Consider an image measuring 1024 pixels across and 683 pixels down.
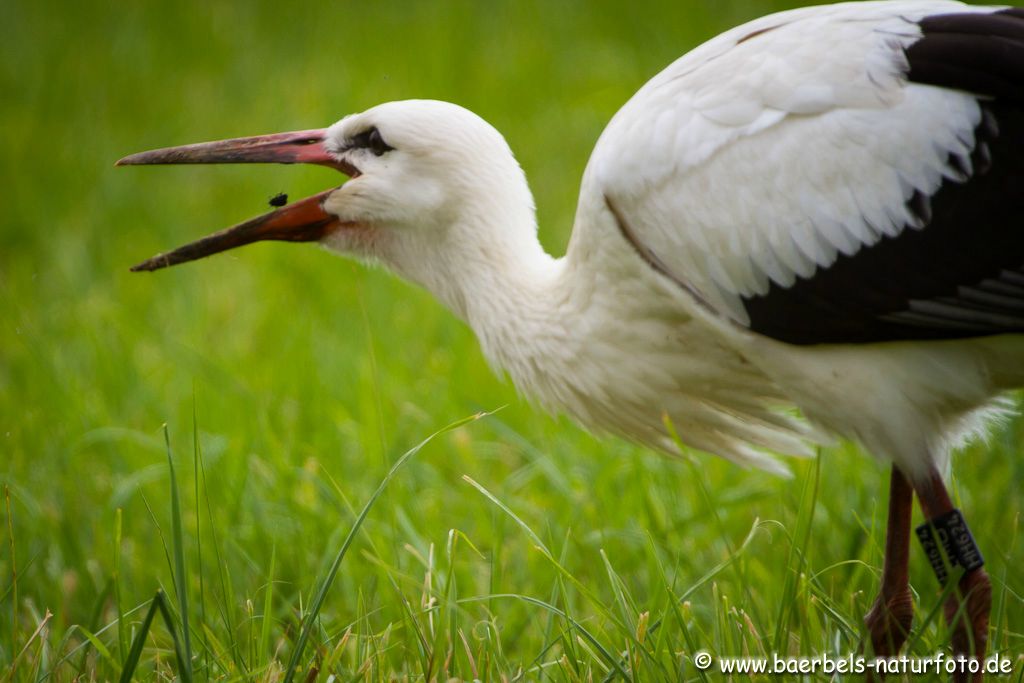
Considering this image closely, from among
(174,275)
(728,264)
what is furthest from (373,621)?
(174,275)

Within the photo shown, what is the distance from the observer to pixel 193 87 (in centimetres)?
952

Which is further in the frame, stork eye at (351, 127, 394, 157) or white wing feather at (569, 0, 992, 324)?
stork eye at (351, 127, 394, 157)

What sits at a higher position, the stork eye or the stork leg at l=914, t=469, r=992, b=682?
the stork eye

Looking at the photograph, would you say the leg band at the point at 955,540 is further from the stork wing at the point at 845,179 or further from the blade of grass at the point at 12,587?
the blade of grass at the point at 12,587

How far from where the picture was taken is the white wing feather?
10.3 ft

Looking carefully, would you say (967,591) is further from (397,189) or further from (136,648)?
(136,648)

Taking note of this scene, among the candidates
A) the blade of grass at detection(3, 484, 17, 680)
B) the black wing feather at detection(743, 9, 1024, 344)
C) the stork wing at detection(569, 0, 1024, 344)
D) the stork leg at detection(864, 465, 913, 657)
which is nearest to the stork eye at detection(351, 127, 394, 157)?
the stork wing at detection(569, 0, 1024, 344)

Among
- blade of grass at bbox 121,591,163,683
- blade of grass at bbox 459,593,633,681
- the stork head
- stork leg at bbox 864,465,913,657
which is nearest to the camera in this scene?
blade of grass at bbox 121,591,163,683

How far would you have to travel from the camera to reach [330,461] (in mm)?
5066

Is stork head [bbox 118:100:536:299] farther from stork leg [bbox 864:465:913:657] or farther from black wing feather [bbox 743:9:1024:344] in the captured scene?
stork leg [bbox 864:465:913:657]

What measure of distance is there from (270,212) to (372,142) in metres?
0.36

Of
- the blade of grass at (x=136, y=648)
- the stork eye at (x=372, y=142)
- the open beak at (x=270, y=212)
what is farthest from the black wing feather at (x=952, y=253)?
the blade of grass at (x=136, y=648)

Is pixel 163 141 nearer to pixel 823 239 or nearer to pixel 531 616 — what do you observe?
pixel 531 616

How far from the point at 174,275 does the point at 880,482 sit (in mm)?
4391
